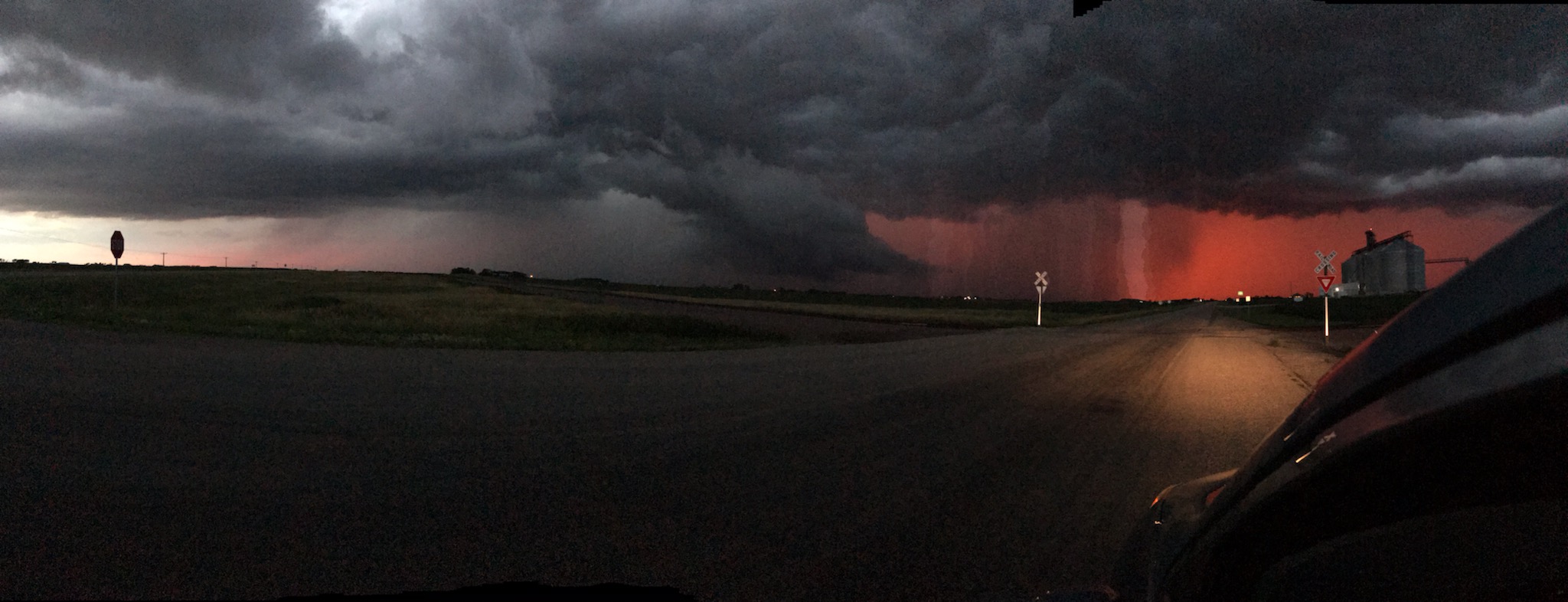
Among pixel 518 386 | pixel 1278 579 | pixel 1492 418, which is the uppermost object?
pixel 1492 418

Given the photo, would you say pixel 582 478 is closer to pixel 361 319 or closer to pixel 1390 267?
pixel 1390 267

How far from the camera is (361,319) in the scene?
28.1m

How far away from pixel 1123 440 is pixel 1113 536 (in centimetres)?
304

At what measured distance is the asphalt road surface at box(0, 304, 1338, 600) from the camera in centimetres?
345

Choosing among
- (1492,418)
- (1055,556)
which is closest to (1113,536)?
(1055,556)

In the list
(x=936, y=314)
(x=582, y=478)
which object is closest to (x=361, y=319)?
(x=582, y=478)

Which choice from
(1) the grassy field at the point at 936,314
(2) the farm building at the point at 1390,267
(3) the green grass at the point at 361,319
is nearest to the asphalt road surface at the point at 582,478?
(2) the farm building at the point at 1390,267

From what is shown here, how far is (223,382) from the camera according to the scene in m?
9.98

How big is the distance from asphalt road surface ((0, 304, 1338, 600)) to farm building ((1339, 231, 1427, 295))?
5.59ft

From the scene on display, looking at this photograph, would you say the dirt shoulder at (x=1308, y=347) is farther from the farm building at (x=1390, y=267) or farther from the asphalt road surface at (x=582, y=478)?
the farm building at (x=1390, y=267)

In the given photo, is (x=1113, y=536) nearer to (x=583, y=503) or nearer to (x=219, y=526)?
(x=583, y=503)

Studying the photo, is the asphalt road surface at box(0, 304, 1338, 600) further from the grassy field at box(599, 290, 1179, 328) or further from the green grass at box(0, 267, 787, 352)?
the grassy field at box(599, 290, 1179, 328)

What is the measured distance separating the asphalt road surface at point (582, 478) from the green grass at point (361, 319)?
341 inches

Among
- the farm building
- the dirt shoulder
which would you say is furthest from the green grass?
the farm building
